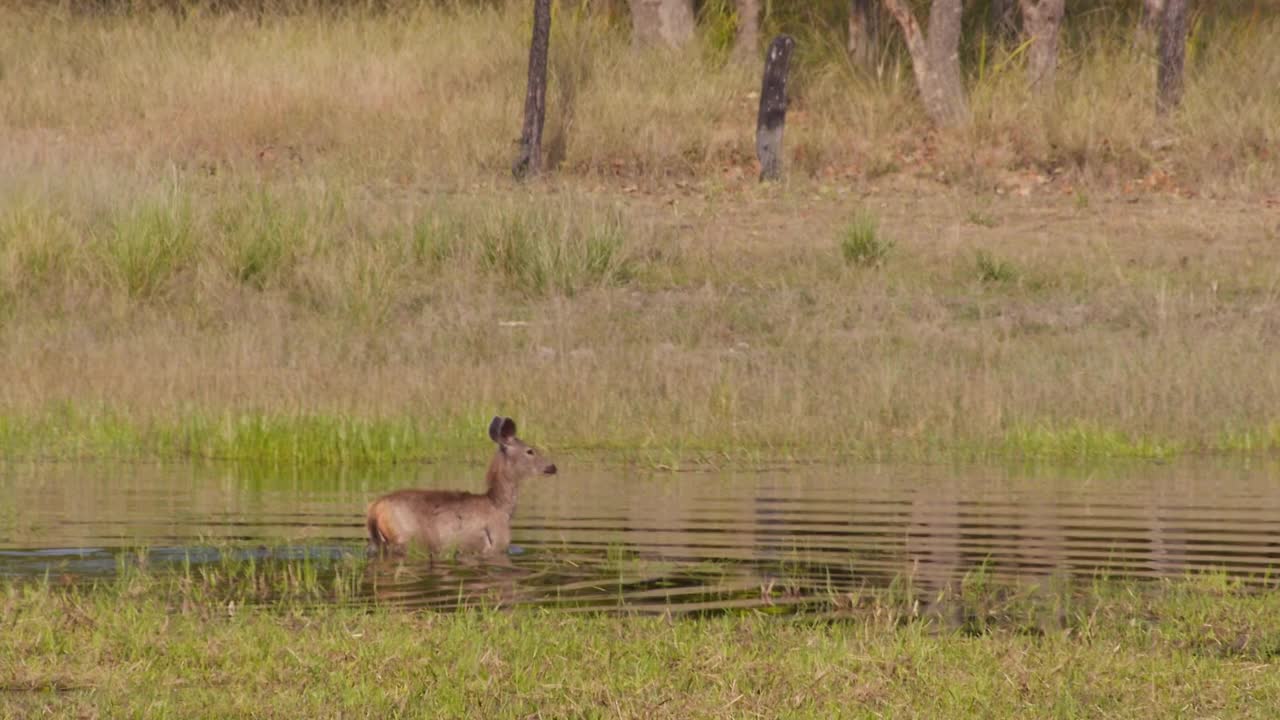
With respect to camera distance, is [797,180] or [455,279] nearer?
[455,279]

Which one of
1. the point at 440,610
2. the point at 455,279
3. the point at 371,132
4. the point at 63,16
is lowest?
the point at 440,610

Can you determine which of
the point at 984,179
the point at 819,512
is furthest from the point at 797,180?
the point at 819,512

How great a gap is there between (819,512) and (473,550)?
2120 mm

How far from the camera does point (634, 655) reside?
782 cm

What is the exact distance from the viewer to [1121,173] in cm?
2573

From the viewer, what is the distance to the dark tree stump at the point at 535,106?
2569 cm

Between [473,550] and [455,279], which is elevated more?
[455,279]

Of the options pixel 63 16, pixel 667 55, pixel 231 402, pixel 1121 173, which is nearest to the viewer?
pixel 231 402

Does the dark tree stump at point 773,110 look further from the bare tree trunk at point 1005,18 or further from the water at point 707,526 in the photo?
the water at point 707,526

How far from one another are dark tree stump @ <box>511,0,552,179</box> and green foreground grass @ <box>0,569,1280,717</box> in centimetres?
1677

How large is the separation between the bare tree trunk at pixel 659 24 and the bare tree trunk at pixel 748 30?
64cm

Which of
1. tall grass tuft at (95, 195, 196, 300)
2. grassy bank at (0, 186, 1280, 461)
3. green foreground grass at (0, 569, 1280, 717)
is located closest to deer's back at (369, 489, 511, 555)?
green foreground grass at (0, 569, 1280, 717)

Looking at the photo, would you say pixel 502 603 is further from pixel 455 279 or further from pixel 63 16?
pixel 63 16

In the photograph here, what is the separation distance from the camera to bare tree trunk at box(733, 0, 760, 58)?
29.2m
